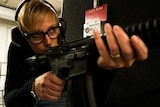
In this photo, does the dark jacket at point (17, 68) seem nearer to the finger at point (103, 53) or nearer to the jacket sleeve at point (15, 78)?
the jacket sleeve at point (15, 78)

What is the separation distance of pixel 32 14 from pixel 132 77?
42 cm

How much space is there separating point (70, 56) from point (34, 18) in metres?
0.27

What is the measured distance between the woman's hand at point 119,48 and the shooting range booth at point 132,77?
4.3 inches

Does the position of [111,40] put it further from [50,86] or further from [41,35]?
[41,35]

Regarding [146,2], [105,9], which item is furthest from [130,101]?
[105,9]

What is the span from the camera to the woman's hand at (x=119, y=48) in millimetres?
503

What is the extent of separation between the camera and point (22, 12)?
0.96m

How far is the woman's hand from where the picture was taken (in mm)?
503

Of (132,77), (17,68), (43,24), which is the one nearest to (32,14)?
(43,24)

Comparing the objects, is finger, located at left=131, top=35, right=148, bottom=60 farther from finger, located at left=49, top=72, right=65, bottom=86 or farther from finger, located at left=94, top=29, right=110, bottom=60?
finger, located at left=49, top=72, right=65, bottom=86

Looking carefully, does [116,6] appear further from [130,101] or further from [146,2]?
[130,101]

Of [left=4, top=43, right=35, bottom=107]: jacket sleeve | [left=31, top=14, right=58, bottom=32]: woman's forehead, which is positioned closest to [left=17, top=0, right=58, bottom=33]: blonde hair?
[left=31, top=14, right=58, bottom=32]: woman's forehead

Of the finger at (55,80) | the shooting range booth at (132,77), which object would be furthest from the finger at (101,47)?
the finger at (55,80)

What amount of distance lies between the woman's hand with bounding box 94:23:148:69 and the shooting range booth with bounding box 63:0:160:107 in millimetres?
110
